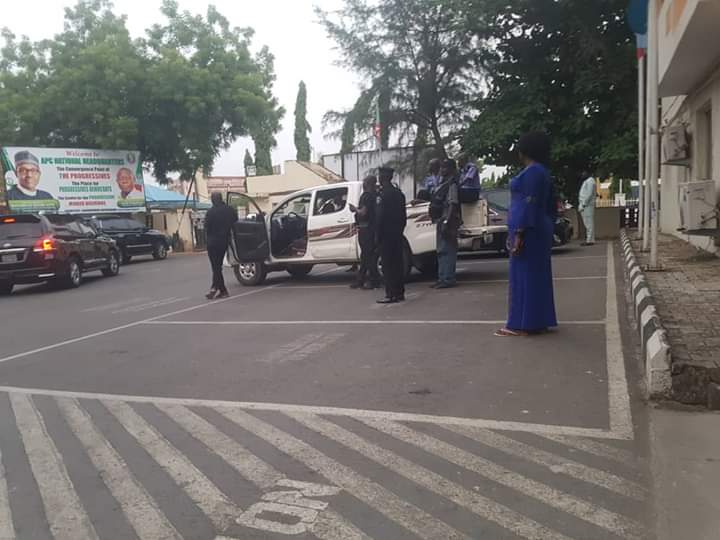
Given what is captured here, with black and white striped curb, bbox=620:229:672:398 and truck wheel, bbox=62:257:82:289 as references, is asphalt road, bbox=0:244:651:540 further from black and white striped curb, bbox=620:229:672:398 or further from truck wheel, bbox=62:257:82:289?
truck wheel, bbox=62:257:82:289

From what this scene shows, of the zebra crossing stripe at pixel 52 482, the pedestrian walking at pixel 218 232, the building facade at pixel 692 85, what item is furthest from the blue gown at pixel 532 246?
the pedestrian walking at pixel 218 232

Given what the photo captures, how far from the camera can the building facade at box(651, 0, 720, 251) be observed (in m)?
8.22

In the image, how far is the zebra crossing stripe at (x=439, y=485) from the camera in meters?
2.87

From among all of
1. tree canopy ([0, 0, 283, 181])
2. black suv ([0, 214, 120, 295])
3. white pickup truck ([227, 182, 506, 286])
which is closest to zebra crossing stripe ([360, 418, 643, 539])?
white pickup truck ([227, 182, 506, 286])

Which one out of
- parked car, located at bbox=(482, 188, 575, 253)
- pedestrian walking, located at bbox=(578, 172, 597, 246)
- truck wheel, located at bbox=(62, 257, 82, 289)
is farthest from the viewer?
Result: pedestrian walking, located at bbox=(578, 172, 597, 246)

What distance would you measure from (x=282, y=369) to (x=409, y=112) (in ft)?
61.4

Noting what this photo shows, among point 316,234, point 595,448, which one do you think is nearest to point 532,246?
point 595,448

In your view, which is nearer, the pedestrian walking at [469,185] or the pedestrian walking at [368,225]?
the pedestrian walking at [469,185]

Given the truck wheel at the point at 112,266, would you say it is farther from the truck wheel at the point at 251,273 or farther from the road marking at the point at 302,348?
the road marking at the point at 302,348

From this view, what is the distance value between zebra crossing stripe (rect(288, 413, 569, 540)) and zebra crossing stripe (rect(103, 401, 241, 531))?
859 millimetres

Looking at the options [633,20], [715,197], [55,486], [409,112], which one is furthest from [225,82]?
[55,486]

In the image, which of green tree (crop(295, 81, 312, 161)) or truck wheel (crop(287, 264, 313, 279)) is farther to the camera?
green tree (crop(295, 81, 312, 161))

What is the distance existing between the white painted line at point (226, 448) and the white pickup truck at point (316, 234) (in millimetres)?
6493

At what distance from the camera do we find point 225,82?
2641 cm
